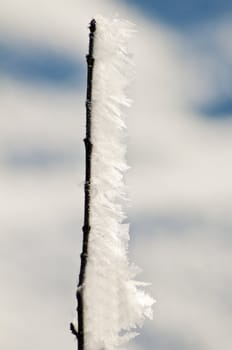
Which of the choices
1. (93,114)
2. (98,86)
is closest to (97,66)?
(98,86)

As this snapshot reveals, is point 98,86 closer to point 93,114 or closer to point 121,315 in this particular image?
point 93,114

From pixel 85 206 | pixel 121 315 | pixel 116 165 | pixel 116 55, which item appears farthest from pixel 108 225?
pixel 116 55

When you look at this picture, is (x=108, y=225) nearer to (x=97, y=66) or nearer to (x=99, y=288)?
(x=99, y=288)

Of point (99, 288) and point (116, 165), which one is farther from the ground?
point (116, 165)

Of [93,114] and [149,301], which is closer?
[93,114]

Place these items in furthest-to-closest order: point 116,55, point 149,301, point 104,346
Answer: point 149,301, point 116,55, point 104,346

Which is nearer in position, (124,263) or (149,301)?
(124,263)

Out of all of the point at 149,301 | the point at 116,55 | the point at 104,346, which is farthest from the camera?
the point at 149,301

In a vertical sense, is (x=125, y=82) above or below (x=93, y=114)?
above

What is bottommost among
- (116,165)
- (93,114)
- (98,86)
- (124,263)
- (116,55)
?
(124,263)
